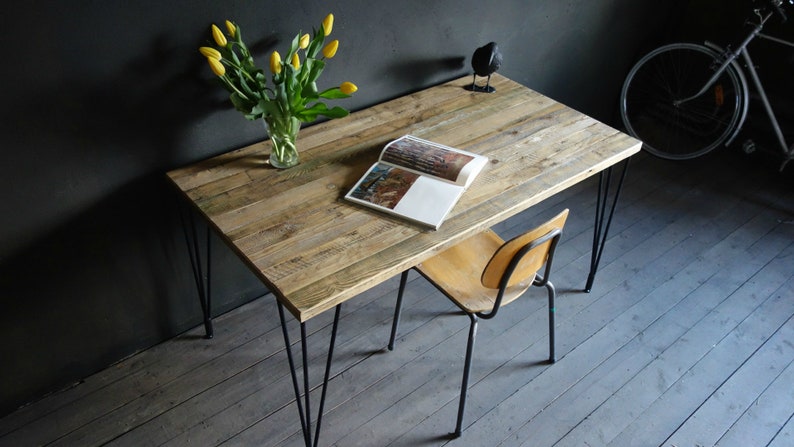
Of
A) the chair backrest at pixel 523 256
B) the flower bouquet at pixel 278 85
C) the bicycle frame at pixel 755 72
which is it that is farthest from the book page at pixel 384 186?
the bicycle frame at pixel 755 72

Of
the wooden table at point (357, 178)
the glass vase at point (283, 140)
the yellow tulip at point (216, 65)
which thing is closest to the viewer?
the wooden table at point (357, 178)

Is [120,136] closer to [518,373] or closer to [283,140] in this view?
[283,140]

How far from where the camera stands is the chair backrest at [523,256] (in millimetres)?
1478

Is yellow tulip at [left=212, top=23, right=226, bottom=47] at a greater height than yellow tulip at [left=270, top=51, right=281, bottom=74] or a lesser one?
greater

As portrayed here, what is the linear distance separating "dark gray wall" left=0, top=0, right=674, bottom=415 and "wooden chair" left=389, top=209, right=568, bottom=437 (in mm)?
689

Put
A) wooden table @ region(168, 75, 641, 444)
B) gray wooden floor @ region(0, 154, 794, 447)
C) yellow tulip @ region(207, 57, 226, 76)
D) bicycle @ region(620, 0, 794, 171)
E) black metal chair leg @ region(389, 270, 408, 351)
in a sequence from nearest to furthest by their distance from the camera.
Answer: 1. wooden table @ region(168, 75, 641, 444)
2. yellow tulip @ region(207, 57, 226, 76)
3. gray wooden floor @ region(0, 154, 794, 447)
4. black metal chair leg @ region(389, 270, 408, 351)
5. bicycle @ region(620, 0, 794, 171)

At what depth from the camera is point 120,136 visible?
1.66 m

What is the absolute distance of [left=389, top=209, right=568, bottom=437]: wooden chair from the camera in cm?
150

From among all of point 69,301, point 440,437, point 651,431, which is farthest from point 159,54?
point 651,431

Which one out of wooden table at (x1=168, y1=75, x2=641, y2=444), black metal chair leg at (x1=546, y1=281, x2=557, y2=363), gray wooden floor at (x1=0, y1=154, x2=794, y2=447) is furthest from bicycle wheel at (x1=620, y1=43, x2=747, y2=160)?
black metal chair leg at (x1=546, y1=281, x2=557, y2=363)

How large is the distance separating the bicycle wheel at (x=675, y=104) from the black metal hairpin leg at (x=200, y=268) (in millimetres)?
2345

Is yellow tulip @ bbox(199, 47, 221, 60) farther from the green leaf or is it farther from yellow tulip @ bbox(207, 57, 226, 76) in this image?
the green leaf

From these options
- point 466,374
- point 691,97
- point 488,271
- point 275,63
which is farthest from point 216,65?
point 691,97

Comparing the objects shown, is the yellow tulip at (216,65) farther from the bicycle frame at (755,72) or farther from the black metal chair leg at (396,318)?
the bicycle frame at (755,72)
